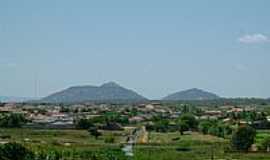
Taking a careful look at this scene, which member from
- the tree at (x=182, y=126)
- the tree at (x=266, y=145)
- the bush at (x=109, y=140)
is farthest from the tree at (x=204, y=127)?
the tree at (x=266, y=145)

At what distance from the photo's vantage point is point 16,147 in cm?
3697

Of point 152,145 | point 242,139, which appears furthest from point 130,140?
point 242,139

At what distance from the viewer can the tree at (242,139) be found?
1834 inches

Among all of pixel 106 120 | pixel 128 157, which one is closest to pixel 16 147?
pixel 128 157

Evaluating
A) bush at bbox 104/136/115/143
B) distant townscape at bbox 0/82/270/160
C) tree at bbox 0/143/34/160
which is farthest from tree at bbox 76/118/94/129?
tree at bbox 0/143/34/160

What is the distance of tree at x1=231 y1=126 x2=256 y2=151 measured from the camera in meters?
46.6

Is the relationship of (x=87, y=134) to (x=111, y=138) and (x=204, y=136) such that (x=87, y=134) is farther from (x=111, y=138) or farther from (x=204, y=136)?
(x=204, y=136)

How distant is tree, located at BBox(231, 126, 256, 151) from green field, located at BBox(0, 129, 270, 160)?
45.3 inches

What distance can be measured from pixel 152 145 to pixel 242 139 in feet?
23.9

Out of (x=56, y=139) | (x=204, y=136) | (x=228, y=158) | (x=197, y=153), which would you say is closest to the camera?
(x=228, y=158)

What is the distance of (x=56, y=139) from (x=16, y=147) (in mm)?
17419

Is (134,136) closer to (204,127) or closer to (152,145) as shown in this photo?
(204,127)

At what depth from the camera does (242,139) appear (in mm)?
47000

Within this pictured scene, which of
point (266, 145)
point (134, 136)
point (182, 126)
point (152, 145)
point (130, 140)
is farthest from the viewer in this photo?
point (182, 126)
